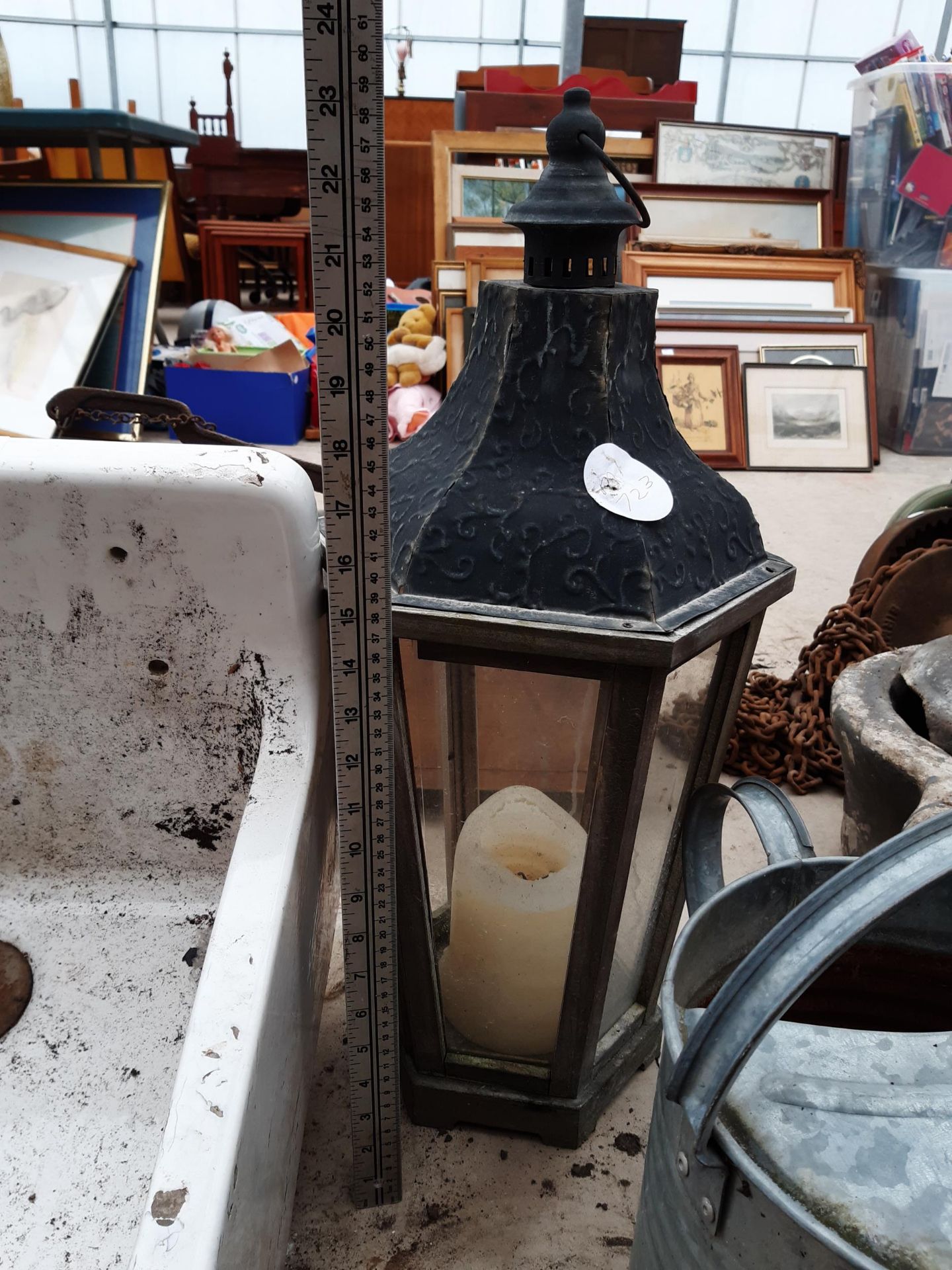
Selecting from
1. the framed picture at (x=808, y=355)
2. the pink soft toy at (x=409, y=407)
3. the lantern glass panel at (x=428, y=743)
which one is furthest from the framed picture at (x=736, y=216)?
the lantern glass panel at (x=428, y=743)

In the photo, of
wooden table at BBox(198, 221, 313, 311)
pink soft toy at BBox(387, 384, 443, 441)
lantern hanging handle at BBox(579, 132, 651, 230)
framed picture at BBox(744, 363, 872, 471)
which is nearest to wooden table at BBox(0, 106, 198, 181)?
wooden table at BBox(198, 221, 313, 311)

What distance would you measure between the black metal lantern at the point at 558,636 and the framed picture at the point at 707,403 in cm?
321

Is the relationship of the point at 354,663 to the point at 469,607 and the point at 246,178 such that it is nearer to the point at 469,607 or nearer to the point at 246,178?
the point at 469,607

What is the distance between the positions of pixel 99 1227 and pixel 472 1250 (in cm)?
42

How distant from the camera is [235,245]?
17.4 feet

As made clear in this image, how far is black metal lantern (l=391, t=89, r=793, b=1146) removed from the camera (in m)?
0.82

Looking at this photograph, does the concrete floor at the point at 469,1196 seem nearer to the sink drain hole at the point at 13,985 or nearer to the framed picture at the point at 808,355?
the sink drain hole at the point at 13,985

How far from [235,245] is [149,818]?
4.90 metres

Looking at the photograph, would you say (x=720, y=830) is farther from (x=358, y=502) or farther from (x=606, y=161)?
(x=606, y=161)

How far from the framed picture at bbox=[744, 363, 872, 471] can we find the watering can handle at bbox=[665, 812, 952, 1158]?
12.3 ft

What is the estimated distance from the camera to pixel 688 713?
98 centimetres

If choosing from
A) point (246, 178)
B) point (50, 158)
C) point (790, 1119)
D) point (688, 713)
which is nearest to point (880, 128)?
point (246, 178)

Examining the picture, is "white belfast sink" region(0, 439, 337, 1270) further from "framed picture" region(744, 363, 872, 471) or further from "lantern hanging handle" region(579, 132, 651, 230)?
"framed picture" region(744, 363, 872, 471)

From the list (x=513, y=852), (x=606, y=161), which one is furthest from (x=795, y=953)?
(x=606, y=161)
